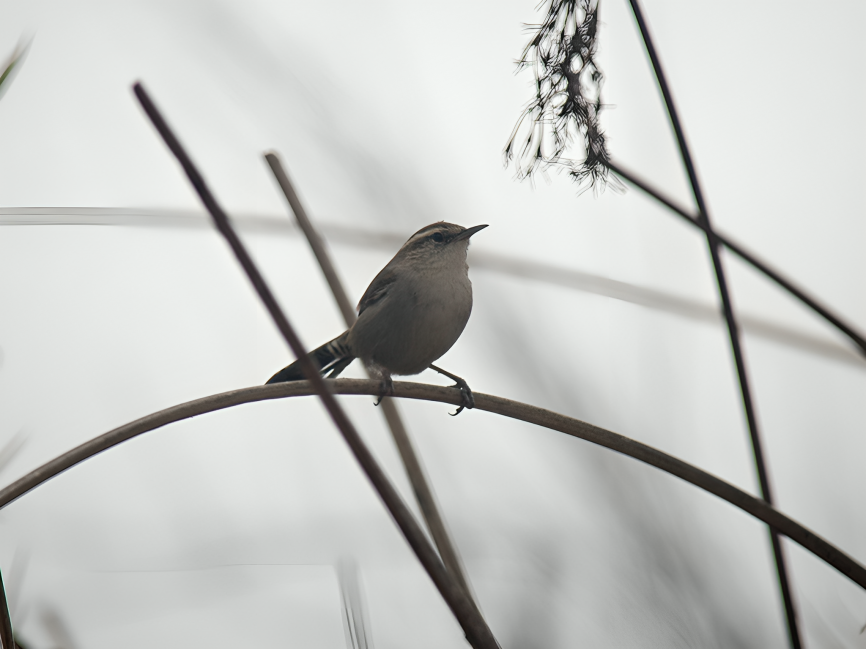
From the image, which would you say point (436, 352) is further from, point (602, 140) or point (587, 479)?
point (602, 140)

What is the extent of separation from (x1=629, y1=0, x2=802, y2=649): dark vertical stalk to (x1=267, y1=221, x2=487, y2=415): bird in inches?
26.9

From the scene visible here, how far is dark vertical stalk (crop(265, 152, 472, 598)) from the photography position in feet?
2.59

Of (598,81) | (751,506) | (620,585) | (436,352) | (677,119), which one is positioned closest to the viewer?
(751,506)

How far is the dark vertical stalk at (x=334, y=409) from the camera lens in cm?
37

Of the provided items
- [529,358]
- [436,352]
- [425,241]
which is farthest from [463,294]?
[529,358]

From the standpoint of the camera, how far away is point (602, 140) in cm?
98

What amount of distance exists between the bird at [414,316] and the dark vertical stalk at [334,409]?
35.7 inches

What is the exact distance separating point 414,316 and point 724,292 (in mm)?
821

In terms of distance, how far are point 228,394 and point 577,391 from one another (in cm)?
65

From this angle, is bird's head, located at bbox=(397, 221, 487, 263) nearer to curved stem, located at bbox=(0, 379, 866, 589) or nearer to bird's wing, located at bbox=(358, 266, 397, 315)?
bird's wing, located at bbox=(358, 266, 397, 315)

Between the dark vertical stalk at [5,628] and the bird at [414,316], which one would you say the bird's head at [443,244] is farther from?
the dark vertical stalk at [5,628]

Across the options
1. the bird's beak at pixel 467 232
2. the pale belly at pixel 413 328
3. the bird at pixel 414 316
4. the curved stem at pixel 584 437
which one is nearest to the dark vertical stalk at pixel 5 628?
the curved stem at pixel 584 437

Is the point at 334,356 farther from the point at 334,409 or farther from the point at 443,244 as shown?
the point at 334,409

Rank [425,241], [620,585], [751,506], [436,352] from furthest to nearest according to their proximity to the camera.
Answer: [425,241], [436,352], [620,585], [751,506]
